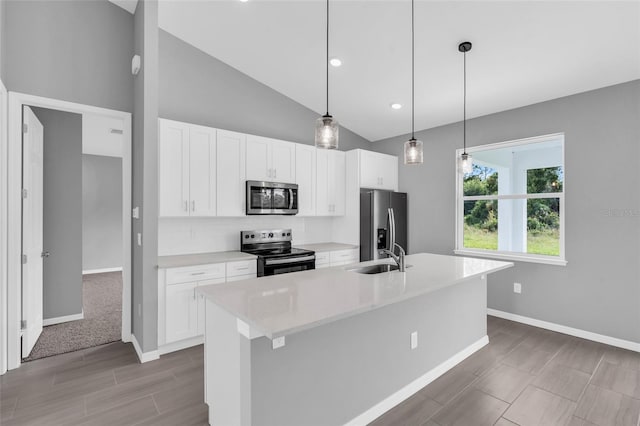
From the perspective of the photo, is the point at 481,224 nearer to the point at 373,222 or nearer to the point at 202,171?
the point at 373,222

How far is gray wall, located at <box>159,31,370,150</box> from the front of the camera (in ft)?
11.8

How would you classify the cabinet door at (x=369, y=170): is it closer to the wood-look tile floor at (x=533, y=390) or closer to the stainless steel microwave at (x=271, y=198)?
the stainless steel microwave at (x=271, y=198)

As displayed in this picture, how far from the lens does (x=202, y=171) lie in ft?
11.3

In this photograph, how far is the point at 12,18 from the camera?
273 cm

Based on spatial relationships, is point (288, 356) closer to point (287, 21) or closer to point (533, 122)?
point (287, 21)

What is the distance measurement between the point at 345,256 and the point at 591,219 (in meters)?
2.79

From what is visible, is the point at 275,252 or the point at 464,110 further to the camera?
the point at 464,110

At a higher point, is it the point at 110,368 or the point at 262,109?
the point at 262,109

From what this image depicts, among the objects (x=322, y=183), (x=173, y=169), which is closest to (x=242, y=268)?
(x=173, y=169)

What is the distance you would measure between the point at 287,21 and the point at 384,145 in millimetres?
2801

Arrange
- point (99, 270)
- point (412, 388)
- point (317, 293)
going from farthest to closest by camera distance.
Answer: point (99, 270) → point (412, 388) → point (317, 293)

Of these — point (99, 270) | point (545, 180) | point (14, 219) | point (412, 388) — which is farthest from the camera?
point (99, 270)

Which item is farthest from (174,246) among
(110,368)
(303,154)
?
(303,154)

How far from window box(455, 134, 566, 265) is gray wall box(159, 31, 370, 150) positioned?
2.51 metres
